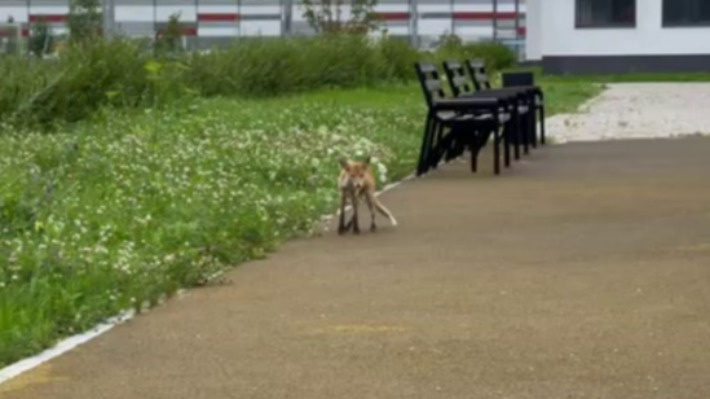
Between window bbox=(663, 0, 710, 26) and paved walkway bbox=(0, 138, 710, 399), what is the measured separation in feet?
150

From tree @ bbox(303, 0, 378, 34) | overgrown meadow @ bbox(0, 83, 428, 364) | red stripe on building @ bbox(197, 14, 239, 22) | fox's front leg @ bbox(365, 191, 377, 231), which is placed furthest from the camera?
red stripe on building @ bbox(197, 14, 239, 22)

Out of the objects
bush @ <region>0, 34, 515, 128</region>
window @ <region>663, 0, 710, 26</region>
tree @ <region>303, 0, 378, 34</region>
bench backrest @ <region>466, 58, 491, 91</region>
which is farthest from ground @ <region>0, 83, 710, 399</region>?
window @ <region>663, 0, 710, 26</region>

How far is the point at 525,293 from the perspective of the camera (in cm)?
979

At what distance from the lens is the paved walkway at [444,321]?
24.6ft

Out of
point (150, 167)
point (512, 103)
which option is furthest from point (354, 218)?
point (512, 103)

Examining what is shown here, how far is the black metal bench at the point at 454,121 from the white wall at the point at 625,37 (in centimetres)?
4041

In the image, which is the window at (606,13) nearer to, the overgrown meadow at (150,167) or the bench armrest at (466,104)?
the overgrown meadow at (150,167)

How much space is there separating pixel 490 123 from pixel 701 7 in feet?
139

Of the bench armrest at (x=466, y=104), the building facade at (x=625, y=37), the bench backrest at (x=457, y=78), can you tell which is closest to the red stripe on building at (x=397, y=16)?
the building facade at (x=625, y=37)

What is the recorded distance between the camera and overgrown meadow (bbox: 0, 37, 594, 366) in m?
9.63

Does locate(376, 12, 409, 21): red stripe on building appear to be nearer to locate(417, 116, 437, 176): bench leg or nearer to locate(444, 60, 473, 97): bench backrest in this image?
locate(444, 60, 473, 97): bench backrest

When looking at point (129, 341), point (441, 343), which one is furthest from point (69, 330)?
point (441, 343)

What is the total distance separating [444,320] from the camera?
8.98 metres

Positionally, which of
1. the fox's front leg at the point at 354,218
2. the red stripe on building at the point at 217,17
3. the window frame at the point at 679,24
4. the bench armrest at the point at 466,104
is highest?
the red stripe on building at the point at 217,17
